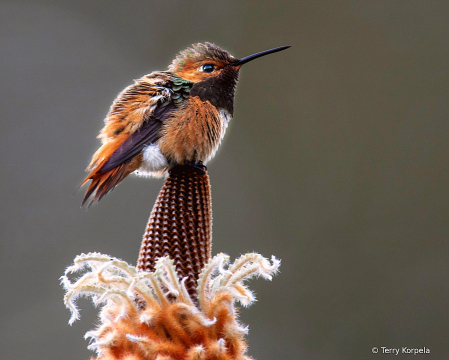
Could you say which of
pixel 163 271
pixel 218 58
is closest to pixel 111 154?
pixel 163 271

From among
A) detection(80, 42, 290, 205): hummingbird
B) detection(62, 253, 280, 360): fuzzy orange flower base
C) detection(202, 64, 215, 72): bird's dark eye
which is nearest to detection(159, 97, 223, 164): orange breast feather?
detection(80, 42, 290, 205): hummingbird

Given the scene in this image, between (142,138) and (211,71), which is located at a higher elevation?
(211,71)

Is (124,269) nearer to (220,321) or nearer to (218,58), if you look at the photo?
(220,321)

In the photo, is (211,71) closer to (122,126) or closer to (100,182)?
(122,126)

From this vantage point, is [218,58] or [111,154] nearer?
[111,154]

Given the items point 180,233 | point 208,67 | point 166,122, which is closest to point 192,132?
point 166,122

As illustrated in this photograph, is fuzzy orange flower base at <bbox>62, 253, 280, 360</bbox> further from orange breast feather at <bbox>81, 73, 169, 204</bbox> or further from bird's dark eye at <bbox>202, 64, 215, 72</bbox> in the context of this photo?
bird's dark eye at <bbox>202, 64, 215, 72</bbox>
